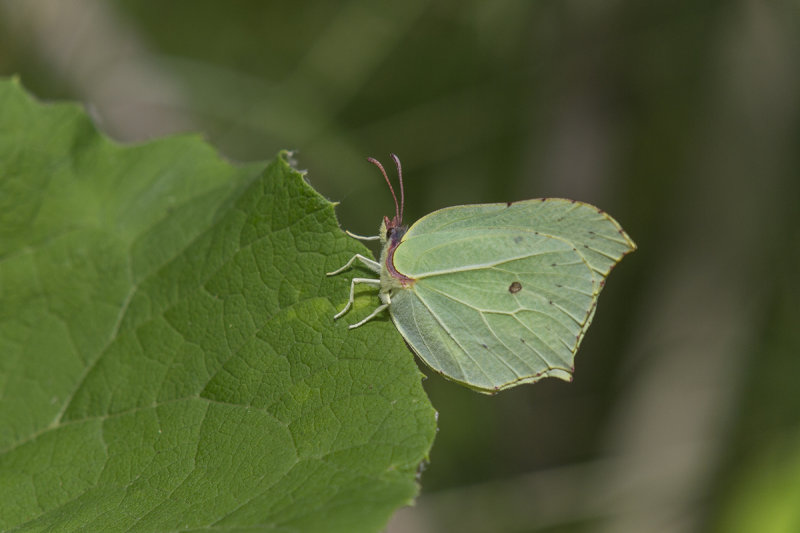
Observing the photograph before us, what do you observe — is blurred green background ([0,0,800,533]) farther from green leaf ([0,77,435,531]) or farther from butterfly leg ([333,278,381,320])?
butterfly leg ([333,278,381,320])

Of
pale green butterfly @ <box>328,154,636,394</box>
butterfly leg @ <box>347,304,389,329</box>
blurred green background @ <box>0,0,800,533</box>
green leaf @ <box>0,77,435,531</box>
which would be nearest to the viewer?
green leaf @ <box>0,77,435,531</box>

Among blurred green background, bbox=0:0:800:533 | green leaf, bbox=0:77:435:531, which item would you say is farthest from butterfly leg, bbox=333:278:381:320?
blurred green background, bbox=0:0:800:533

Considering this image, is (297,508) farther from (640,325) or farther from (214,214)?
(640,325)

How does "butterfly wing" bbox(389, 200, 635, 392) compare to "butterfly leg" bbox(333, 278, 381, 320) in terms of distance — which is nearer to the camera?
"butterfly leg" bbox(333, 278, 381, 320)

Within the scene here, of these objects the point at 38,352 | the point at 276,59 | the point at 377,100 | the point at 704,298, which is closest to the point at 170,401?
the point at 38,352

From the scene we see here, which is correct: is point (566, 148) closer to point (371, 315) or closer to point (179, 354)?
point (371, 315)
